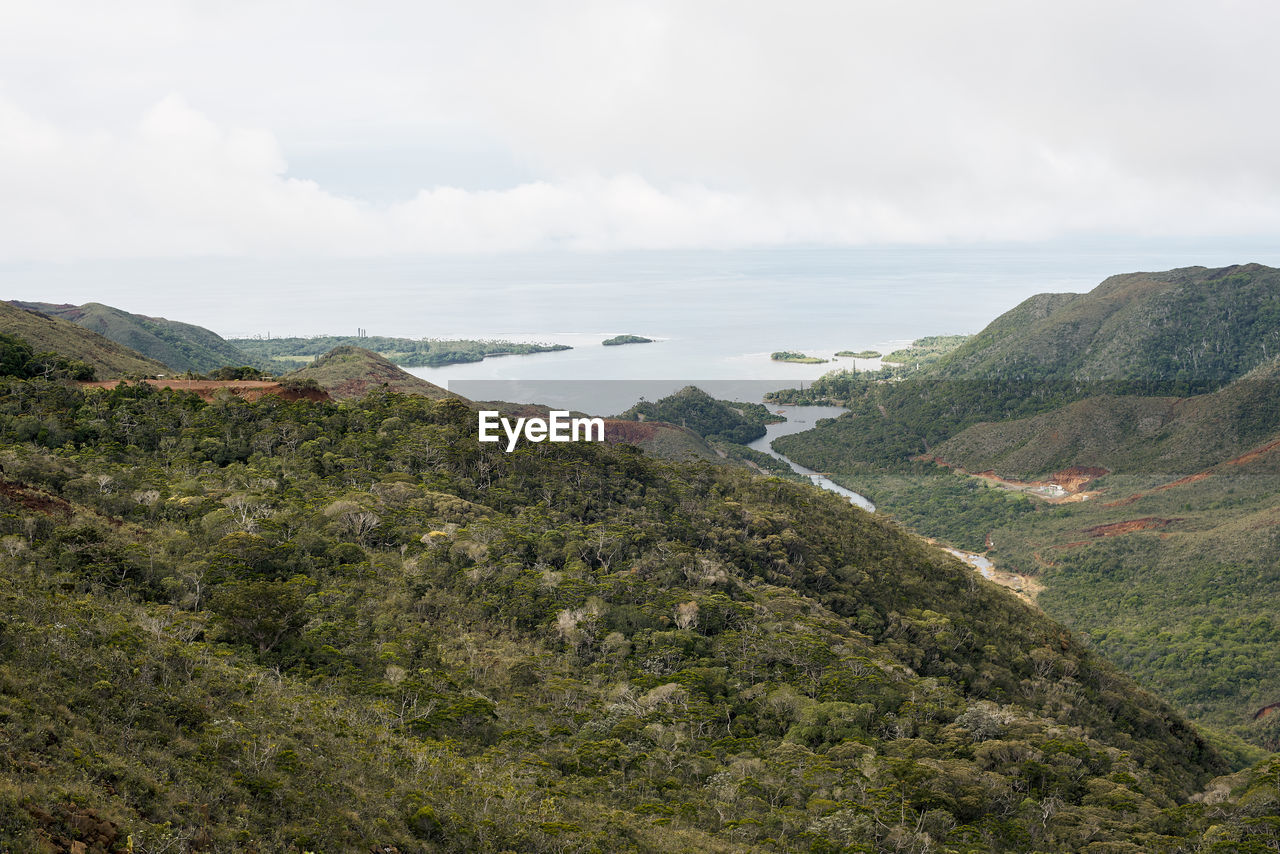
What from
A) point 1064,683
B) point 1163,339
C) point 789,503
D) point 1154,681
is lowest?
point 1154,681

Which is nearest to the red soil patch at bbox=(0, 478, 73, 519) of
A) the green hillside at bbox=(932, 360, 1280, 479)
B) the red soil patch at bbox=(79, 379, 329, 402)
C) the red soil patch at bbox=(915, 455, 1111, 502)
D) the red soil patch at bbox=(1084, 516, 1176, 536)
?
the red soil patch at bbox=(79, 379, 329, 402)

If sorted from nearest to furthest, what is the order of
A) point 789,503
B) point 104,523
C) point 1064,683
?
1. point 104,523
2. point 1064,683
3. point 789,503

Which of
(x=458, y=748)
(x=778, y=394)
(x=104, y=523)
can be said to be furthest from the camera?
(x=778, y=394)

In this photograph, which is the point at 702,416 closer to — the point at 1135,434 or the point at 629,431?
the point at 629,431

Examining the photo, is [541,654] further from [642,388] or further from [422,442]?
[642,388]

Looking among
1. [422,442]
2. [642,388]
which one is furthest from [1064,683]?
[642,388]

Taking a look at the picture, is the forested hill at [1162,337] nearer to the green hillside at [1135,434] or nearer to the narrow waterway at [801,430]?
the green hillside at [1135,434]
